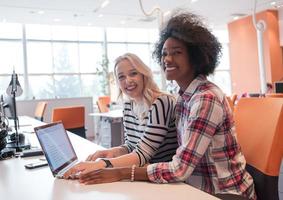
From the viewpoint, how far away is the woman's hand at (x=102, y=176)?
1184mm

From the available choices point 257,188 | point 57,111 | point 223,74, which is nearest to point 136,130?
point 257,188

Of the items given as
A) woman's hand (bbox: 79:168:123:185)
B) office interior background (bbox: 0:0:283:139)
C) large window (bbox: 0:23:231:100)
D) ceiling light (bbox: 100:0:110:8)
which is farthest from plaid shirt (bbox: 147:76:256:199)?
large window (bbox: 0:23:231:100)

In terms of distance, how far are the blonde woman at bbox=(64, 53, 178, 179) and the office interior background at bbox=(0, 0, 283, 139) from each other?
593 cm

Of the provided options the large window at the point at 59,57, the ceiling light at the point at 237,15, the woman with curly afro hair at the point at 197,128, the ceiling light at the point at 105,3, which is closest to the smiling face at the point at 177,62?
Answer: the woman with curly afro hair at the point at 197,128

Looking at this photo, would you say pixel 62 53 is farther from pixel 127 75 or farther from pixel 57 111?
pixel 127 75

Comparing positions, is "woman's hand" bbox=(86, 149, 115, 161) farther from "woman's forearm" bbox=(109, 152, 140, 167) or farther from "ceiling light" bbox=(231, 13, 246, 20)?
"ceiling light" bbox=(231, 13, 246, 20)

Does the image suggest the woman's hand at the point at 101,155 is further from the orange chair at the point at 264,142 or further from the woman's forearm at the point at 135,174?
the orange chair at the point at 264,142

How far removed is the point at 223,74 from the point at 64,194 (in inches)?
459

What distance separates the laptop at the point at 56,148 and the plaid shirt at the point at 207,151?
1.39 ft

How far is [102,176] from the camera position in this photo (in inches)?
46.9

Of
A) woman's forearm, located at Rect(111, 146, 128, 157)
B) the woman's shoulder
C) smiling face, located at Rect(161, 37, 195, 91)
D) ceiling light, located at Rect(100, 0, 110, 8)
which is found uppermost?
ceiling light, located at Rect(100, 0, 110, 8)

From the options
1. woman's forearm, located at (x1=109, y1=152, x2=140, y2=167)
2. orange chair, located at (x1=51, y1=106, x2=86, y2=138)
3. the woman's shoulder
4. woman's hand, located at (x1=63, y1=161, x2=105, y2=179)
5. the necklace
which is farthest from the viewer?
orange chair, located at (x1=51, y1=106, x2=86, y2=138)

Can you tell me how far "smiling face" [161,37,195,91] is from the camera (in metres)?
1.34

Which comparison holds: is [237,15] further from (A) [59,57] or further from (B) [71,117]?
(B) [71,117]
